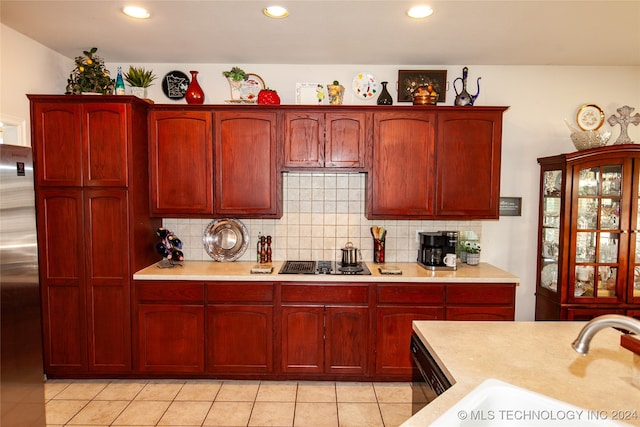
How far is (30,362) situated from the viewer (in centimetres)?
198

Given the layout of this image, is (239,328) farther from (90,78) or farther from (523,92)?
(523,92)

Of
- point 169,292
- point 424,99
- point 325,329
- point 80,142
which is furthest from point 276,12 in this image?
point 325,329

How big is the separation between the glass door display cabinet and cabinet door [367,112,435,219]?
1065 millimetres

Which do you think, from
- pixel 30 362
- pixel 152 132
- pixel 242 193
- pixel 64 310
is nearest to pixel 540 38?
pixel 242 193

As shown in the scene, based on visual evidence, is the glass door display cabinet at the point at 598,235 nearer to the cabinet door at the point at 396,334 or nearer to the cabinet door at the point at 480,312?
the cabinet door at the point at 480,312

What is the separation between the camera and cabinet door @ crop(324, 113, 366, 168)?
3004mm

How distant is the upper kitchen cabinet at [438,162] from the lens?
9.83 ft

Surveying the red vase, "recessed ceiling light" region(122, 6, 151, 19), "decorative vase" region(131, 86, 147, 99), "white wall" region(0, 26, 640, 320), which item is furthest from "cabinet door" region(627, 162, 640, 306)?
"decorative vase" region(131, 86, 147, 99)

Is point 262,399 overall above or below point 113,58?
below

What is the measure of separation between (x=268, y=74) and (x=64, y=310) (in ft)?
8.39

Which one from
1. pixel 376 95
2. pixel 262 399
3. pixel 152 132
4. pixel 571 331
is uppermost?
pixel 376 95

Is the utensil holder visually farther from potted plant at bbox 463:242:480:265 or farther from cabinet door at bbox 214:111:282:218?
cabinet door at bbox 214:111:282:218

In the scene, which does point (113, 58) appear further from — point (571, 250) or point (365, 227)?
point (571, 250)

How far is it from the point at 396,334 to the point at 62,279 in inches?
103
